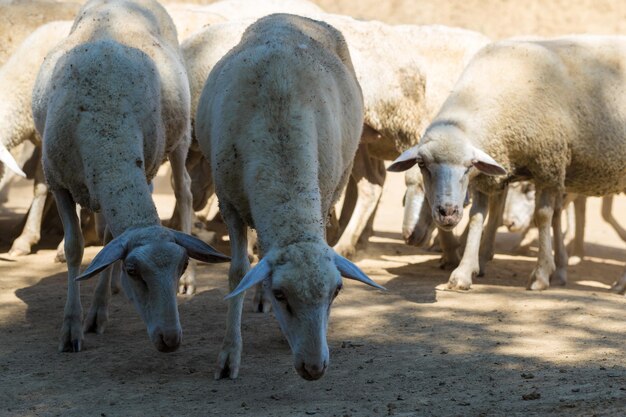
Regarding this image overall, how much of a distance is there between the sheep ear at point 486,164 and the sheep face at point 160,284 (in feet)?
9.41

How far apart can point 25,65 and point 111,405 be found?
451 cm

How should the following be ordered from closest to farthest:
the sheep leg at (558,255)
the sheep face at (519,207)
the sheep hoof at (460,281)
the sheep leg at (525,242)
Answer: the sheep hoof at (460,281) → the sheep leg at (558,255) → the sheep face at (519,207) → the sheep leg at (525,242)

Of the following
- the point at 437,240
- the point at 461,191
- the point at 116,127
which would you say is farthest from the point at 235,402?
the point at 437,240

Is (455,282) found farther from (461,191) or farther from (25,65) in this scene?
(25,65)

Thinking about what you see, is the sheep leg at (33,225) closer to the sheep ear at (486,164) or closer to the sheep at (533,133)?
the sheep at (533,133)

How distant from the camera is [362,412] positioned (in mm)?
4406

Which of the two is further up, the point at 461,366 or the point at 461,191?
the point at 461,191

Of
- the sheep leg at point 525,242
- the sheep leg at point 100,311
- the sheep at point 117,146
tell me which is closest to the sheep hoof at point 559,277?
the sheep leg at point 525,242

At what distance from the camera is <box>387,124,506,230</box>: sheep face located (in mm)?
7156

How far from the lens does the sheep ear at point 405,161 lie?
7363 mm

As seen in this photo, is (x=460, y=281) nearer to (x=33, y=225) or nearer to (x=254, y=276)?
(x=254, y=276)

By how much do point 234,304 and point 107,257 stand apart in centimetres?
71

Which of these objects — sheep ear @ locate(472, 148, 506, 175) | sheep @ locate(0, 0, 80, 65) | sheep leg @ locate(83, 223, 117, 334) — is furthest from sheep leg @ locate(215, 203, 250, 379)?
sheep @ locate(0, 0, 80, 65)

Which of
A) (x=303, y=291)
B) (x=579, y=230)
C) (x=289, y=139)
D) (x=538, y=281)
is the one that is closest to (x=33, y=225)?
(x=538, y=281)
